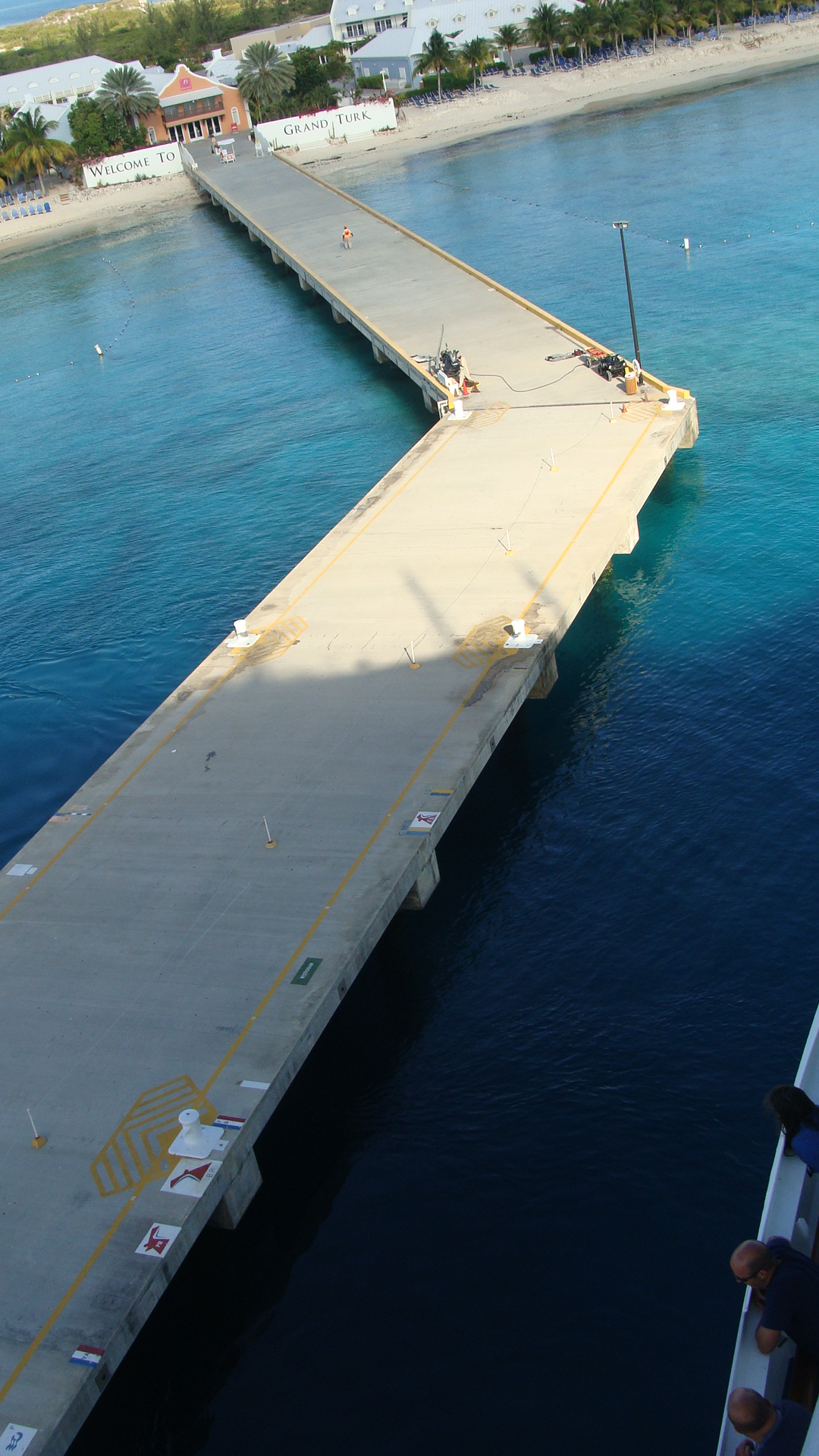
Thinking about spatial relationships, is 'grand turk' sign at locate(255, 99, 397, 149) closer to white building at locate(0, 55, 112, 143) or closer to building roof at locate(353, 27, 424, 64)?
building roof at locate(353, 27, 424, 64)

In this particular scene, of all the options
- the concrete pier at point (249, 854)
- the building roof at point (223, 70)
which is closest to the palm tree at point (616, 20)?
the building roof at point (223, 70)

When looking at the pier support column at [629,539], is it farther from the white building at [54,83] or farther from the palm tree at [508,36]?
the white building at [54,83]

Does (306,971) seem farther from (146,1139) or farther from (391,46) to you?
(391,46)

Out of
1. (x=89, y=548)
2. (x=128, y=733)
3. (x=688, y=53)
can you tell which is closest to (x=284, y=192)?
(x=688, y=53)

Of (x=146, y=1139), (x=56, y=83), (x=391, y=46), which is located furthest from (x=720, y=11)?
(x=146, y=1139)

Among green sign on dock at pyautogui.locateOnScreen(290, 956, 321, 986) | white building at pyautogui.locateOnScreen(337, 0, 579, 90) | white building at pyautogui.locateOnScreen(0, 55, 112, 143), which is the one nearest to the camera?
green sign on dock at pyautogui.locateOnScreen(290, 956, 321, 986)

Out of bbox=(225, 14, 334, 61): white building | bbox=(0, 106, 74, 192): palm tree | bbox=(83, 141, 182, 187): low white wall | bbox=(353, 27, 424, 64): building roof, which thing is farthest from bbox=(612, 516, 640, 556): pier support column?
bbox=(225, 14, 334, 61): white building

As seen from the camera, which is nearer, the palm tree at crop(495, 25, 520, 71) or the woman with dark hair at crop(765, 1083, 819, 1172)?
the woman with dark hair at crop(765, 1083, 819, 1172)
